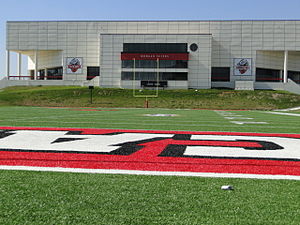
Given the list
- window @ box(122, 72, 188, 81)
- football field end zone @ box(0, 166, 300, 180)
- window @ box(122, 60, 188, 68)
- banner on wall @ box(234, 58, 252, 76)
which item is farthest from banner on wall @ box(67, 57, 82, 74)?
football field end zone @ box(0, 166, 300, 180)

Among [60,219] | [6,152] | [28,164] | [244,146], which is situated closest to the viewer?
[60,219]

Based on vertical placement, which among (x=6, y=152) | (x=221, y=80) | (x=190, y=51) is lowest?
(x=6, y=152)

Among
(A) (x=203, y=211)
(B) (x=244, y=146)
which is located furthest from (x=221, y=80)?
(A) (x=203, y=211)

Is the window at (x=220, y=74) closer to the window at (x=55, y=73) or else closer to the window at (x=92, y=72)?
the window at (x=92, y=72)

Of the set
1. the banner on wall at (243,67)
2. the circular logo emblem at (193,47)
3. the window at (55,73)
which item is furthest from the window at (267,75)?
the window at (55,73)

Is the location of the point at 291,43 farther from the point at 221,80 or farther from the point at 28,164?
the point at 28,164

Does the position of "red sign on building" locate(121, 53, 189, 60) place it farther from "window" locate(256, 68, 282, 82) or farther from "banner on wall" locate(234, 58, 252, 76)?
"window" locate(256, 68, 282, 82)

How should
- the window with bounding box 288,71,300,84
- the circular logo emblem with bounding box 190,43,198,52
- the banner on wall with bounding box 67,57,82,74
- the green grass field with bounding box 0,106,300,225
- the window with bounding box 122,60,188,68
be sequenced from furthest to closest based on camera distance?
the window with bounding box 288,71,300,84 → the banner on wall with bounding box 67,57,82,74 → the circular logo emblem with bounding box 190,43,198,52 → the window with bounding box 122,60,188,68 → the green grass field with bounding box 0,106,300,225

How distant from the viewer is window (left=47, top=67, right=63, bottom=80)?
54.5m

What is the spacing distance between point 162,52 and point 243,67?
41.1 feet

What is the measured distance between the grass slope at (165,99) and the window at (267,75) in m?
12.9

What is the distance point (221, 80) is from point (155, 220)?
49559 millimetres

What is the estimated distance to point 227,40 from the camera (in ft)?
165

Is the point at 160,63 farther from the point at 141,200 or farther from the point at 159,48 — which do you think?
the point at 141,200
